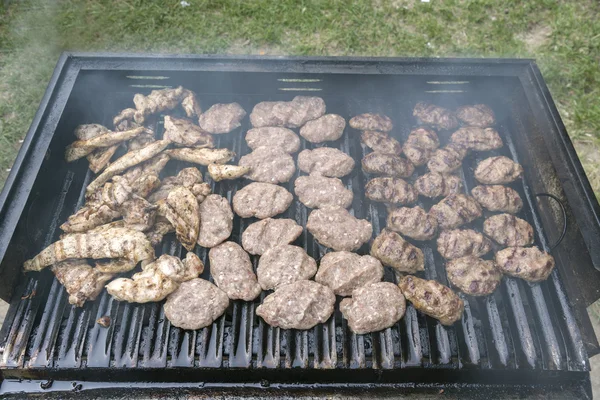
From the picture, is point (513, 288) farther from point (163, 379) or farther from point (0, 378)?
point (0, 378)

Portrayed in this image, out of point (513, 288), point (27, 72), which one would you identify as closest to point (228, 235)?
point (513, 288)

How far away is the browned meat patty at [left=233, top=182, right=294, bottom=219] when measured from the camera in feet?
12.6

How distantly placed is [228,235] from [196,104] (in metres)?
1.53

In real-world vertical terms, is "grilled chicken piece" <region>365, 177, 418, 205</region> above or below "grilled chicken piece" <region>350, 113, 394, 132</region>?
below

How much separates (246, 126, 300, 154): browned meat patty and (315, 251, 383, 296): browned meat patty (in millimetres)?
1277

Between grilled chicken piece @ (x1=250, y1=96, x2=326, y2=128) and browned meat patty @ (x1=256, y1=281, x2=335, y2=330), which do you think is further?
grilled chicken piece @ (x1=250, y1=96, x2=326, y2=128)

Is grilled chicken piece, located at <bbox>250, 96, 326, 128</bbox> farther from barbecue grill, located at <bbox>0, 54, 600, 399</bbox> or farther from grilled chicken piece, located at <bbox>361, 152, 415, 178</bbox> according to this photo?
barbecue grill, located at <bbox>0, 54, 600, 399</bbox>

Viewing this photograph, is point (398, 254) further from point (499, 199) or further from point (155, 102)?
point (155, 102)

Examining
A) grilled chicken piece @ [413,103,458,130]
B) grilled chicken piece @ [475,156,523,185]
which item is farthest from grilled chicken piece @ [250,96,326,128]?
grilled chicken piece @ [475,156,523,185]

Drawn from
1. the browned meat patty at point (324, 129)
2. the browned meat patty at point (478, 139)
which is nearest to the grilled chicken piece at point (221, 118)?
the browned meat patty at point (324, 129)

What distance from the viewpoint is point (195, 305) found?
3.31m

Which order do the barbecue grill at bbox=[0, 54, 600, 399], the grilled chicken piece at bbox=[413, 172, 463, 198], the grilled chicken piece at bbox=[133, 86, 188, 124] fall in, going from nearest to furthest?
the barbecue grill at bbox=[0, 54, 600, 399] → the grilled chicken piece at bbox=[413, 172, 463, 198] → the grilled chicken piece at bbox=[133, 86, 188, 124]

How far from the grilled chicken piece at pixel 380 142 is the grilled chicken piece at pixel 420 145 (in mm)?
100

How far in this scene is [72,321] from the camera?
333 centimetres
